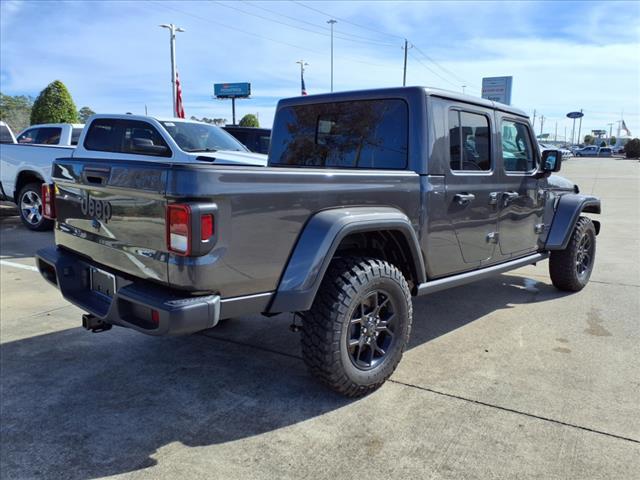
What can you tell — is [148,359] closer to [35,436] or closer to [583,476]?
[35,436]

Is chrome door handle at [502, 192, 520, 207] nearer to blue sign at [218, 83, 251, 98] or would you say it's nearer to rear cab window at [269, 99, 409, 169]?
rear cab window at [269, 99, 409, 169]

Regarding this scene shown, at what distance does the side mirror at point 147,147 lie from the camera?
6977 mm

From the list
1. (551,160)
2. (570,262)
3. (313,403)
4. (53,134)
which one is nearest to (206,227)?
(313,403)

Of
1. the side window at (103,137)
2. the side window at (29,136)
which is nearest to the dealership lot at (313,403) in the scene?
the side window at (103,137)

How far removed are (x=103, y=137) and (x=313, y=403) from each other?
6.46m

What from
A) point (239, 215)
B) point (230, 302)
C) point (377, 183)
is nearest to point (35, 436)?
point (230, 302)

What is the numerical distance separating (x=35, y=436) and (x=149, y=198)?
4.75 ft

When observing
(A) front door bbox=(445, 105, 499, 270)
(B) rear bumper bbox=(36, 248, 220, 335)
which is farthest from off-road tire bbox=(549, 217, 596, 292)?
(B) rear bumper bbox=(36, 248, 220, 335)

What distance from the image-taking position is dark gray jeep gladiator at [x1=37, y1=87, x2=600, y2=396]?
2.48 metres

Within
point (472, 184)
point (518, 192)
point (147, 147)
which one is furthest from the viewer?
point (147, 147)

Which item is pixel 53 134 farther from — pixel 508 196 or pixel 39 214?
pixel 508 196

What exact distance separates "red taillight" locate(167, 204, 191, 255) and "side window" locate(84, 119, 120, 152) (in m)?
6.11

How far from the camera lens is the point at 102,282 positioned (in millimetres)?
3061

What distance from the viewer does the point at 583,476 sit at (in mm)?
2438
